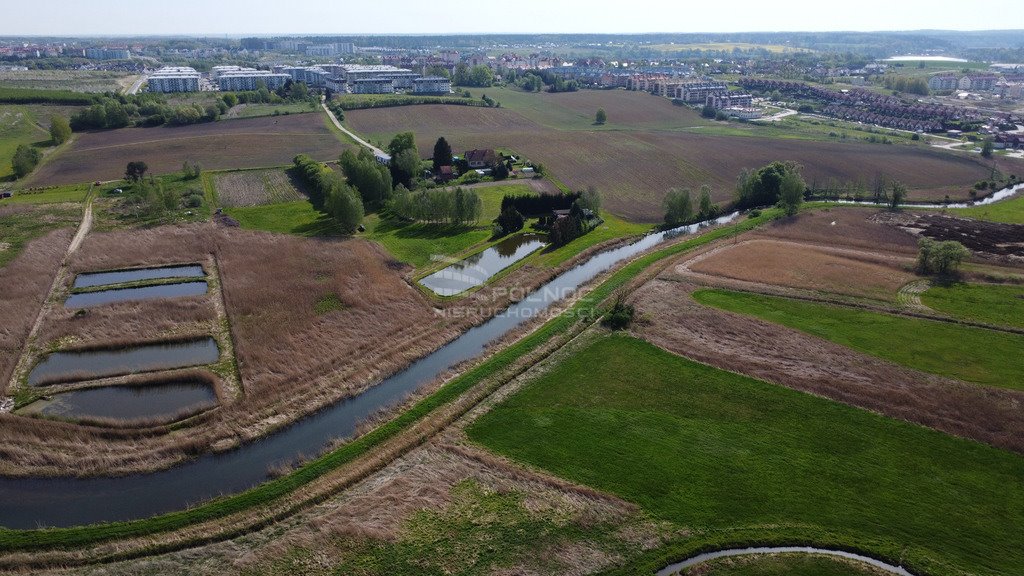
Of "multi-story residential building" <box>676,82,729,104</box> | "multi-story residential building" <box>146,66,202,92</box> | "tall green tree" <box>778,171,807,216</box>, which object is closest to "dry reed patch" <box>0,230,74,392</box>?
"tall green tree" <box>778,171,807,216</box>

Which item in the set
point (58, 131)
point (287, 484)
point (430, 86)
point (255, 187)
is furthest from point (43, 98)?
point (287, 484)

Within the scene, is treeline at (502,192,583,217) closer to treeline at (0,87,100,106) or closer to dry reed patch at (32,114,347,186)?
dry reed patch at (32,114,347,186)

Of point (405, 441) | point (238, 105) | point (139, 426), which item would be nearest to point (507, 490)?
point (405, 441)

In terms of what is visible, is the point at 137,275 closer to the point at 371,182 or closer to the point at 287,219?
the point at 287,219

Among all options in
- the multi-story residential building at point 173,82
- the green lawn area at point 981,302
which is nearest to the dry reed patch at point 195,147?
the multi-story residential building at point 173,82

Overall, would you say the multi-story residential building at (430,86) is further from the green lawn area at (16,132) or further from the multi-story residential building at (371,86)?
the green lawn area at (16,132)

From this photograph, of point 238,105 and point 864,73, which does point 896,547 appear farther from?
point 864,73
